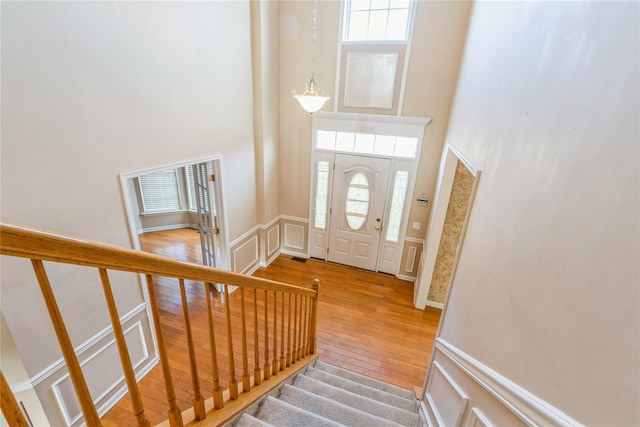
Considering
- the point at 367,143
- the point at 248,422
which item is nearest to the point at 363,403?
the point at 248,422

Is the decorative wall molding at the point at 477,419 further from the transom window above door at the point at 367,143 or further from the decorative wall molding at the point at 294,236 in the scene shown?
the decorative wall molding at the point at 294,236

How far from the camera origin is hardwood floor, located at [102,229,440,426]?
269 cm

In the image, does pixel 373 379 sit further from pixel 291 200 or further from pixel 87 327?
pixel 291 200

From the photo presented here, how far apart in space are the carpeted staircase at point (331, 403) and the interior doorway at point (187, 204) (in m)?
2.11

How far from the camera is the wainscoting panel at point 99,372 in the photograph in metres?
1.96

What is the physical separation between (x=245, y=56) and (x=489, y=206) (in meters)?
3.46

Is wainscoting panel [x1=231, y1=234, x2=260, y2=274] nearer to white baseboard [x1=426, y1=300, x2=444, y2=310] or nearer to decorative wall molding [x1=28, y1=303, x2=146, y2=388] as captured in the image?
decorative wall molding [x1=28, y1=303, x2=146, y2=388]

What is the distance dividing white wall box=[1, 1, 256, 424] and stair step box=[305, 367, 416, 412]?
186 cm

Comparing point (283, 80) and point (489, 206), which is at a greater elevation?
point (283, 80)

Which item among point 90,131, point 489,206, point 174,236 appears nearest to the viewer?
point 489,206

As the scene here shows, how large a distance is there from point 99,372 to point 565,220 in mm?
3283

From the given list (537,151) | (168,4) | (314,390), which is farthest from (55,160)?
(537,151)

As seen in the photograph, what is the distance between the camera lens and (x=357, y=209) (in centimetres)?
472

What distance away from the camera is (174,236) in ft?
19.8
